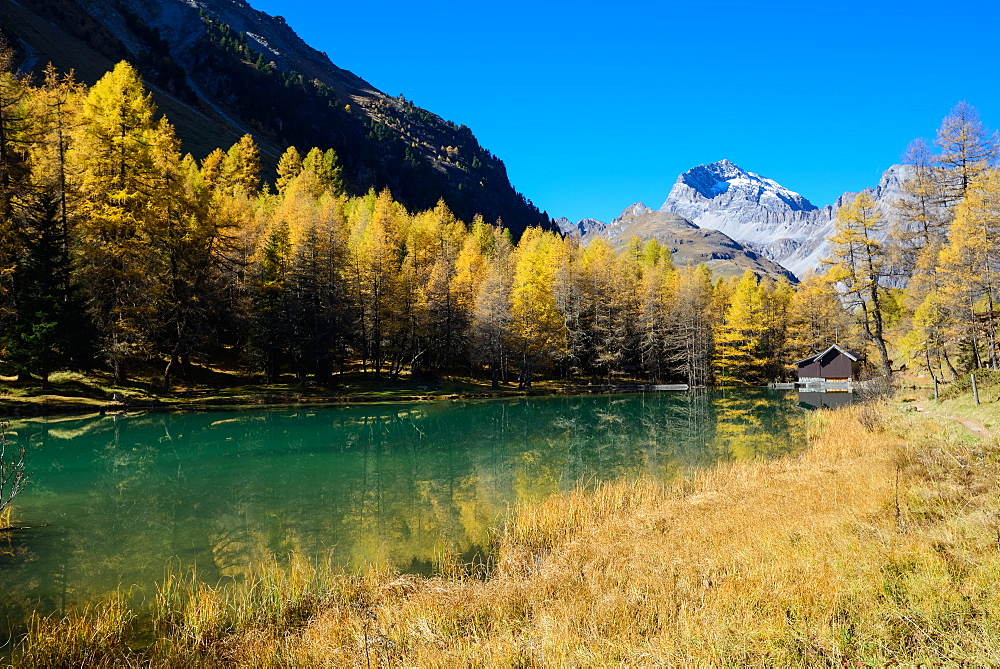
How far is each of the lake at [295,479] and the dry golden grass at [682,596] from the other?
186 cm

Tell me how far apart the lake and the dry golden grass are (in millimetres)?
1857

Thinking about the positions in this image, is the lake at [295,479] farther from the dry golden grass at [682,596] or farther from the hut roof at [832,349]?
the hut roof at [832,349]

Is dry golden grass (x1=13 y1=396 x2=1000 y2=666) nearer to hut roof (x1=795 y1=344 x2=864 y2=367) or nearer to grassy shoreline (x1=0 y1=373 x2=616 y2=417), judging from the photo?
grassy shoreline (x1=0 y1=373 x2=616 y2=417)

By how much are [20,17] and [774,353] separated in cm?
14882

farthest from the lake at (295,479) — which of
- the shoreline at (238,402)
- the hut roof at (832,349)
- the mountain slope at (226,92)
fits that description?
the mountain slope at (226,92)

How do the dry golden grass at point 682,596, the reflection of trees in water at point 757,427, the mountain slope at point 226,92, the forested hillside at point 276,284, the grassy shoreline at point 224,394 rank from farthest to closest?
1. the mountain slope at point 226,92
2. the forested hillside at point 276,284
3. the grassy shoreline at point 224,394
4. the reflection of trees in water at point 757,427
5. the dry golden grass at point 682,596

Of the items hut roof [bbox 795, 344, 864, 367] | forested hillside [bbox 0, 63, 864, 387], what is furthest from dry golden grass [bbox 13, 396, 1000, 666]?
hut roof [bbox 795, 344, 864, 367]

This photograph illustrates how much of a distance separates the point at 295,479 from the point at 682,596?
51.8ft

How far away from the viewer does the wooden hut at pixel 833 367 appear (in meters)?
58.3

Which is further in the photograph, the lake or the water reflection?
the water reflection

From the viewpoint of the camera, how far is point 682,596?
23.7 feet

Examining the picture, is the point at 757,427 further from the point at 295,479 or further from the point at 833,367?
the point at 833,367

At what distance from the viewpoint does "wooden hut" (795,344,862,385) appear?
191 ft

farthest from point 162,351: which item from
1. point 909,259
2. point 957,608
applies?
point 909,259
